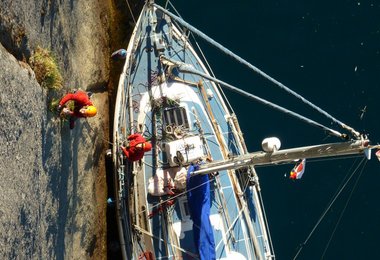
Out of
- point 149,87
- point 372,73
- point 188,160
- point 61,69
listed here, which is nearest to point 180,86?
point 149,87

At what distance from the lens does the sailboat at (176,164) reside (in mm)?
12047

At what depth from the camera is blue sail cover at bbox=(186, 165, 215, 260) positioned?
1161 centimetres

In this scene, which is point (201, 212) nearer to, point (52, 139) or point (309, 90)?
point (52, 139)

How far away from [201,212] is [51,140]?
3.43 metres

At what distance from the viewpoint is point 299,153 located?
9.23 metres

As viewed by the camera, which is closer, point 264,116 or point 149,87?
point 149,87

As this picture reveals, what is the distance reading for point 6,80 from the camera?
9227 mm

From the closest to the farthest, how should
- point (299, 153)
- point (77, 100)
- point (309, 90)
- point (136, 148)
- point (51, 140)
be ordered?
point (299, 153) < point (51, 140) < point (77, 100) < point (136, 148) < point (309, 90)

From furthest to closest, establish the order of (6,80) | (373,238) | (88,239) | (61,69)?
1. (373,238)
2. (88,239)
3. (61,69)
4. (6,80)

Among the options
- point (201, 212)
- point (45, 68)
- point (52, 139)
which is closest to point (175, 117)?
point (201, 212)

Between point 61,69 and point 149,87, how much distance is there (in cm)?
221

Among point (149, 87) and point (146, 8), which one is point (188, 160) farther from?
point (146, 8)

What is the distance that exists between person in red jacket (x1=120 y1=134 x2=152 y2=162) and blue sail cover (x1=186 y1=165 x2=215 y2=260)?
1041 mm

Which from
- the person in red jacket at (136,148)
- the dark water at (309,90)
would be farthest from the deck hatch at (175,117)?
the dark water at (309,90)
